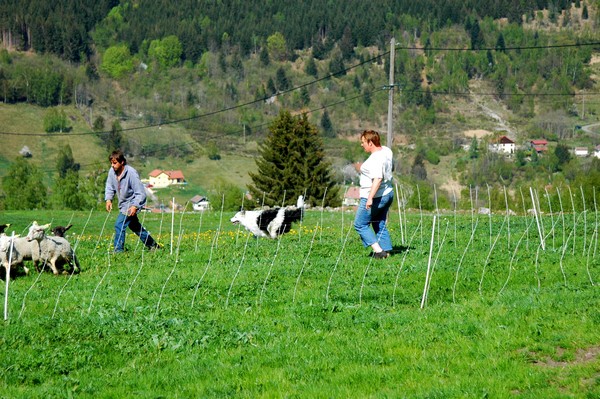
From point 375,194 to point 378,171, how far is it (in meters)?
0.44

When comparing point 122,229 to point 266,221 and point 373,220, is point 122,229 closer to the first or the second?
point 266,221

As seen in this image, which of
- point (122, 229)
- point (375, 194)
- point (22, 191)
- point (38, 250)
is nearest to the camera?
point (38, 250)

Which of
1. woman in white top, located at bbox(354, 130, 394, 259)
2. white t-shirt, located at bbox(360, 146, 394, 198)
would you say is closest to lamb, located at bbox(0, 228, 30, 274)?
woman in white top, located at bbox(354, 130, 394, 259)

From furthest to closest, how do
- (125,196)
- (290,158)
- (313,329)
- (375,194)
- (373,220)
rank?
(290,158)
(125,196)
(373,220)
(375,194)
(313,329)

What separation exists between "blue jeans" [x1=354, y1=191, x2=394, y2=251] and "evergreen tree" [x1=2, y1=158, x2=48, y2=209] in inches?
3934

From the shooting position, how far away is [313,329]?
1030 centimetres

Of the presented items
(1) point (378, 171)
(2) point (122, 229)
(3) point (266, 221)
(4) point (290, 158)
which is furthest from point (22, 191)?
(1) point (378, 171)

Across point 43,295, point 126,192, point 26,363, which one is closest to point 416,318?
point 26,363

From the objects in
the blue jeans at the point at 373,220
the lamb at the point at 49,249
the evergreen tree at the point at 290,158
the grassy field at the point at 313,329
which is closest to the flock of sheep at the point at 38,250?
the lamb at the point at 49,249

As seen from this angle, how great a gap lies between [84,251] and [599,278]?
1065cm

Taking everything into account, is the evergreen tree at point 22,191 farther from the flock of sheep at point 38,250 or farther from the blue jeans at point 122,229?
the flock of sheep at point 38,250

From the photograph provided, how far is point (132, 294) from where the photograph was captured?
1211 cm

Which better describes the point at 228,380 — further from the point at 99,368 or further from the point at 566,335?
the point at 566,335

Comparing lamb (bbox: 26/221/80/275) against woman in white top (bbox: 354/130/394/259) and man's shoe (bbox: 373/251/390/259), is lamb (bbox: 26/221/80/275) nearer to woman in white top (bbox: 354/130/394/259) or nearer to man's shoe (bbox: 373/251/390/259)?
woman in white top (bbox: 354/130/394/259)
